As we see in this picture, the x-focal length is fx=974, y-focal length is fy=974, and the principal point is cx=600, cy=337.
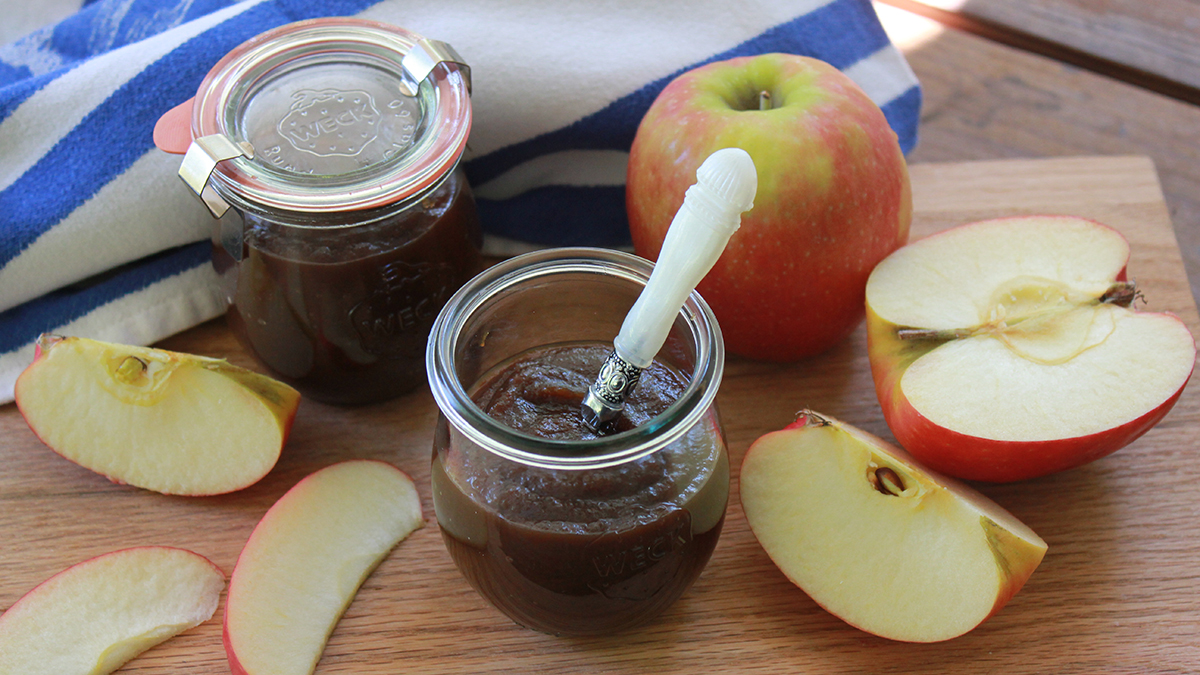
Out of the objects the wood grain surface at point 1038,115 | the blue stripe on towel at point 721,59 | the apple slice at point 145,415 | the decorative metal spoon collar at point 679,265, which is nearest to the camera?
the decorative metal spoon collar at point 679,265

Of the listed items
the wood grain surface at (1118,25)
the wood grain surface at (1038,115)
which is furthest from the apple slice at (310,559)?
the wood grain surface at (1118,25)

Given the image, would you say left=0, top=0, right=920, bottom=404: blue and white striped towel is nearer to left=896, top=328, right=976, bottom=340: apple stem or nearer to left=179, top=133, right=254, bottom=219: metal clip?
left=179, top=133, right=254, bottom=219: metal clip

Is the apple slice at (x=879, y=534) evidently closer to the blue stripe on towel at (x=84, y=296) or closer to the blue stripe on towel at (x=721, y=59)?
the blue stripe on towel at (x=721, y=59)

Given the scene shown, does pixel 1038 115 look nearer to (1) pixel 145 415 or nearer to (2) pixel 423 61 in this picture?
(2) pixel 423 61

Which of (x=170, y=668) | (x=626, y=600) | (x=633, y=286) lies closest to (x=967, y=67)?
(x=633, y=286)

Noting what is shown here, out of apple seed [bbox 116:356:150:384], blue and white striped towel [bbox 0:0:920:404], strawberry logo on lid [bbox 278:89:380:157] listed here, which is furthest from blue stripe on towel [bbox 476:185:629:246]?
apple seed [bbox 116:356:150:384]

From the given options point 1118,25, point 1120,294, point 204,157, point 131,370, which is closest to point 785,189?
point 1120,294
